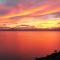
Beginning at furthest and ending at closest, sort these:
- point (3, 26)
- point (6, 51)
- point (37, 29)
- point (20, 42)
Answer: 1. point (20, 42)
2. point (6, 51)
3. point (37, 29)
4. point (3, 26)

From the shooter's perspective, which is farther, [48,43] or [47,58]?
[48,43]

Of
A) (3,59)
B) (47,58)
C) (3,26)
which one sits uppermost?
(3,26)

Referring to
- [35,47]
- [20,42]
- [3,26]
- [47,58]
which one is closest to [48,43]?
[35,47]

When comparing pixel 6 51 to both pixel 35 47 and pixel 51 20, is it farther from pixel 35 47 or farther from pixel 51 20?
pixel 51 20

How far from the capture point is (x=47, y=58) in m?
3.86

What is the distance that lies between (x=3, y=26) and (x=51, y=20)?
5.43ft

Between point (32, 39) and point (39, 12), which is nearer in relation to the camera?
point (39, 12)

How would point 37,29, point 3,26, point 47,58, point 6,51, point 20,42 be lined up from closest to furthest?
point 47,58 < point 3,26 < point 37,29 < point 6,51 < point 20,42

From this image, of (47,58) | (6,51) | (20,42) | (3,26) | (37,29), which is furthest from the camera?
(20,42)

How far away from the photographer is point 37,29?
8117 millimetres

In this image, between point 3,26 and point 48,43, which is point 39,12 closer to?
point 3,26

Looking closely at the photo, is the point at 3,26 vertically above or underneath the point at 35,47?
above

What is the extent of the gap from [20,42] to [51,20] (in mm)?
2876

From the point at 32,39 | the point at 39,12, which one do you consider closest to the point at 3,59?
the point at 39,12
